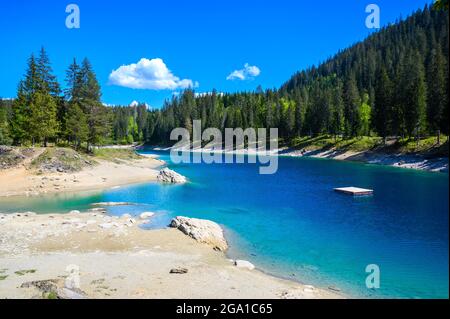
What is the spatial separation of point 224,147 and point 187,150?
1979cm

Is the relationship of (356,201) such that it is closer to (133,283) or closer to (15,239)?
(133,283)

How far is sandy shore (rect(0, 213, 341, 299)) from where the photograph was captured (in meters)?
15.4

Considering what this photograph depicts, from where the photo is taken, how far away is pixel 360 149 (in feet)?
299

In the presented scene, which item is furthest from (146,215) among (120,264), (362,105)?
(362,105)

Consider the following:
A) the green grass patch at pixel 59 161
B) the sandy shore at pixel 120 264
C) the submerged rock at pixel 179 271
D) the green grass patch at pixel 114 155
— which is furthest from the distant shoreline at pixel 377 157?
the green grass patch at pixel 59 161

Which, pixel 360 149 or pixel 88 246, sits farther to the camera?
pixel 360 149

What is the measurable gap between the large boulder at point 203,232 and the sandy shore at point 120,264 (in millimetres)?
564

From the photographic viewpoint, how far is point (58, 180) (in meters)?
49.6

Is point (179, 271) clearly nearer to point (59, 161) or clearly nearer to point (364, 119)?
point (59, 161)
